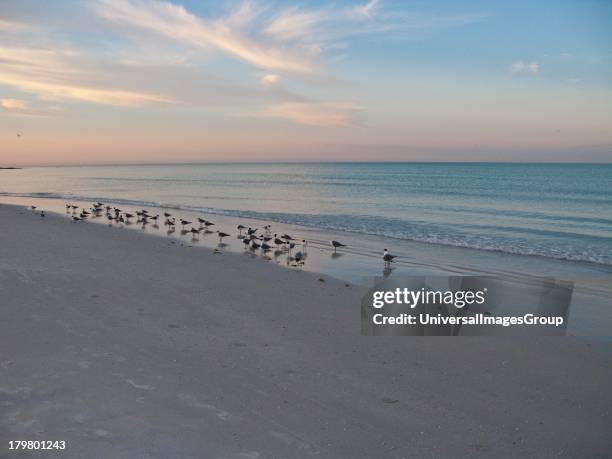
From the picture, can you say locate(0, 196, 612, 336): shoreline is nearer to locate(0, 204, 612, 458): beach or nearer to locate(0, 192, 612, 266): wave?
locate(0, 192, 612, 266): wave

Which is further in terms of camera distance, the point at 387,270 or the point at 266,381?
the point at 387,270

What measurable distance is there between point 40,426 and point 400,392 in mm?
4172

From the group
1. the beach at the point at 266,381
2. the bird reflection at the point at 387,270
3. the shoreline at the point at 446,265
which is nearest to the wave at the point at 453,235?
the shoreline at the point at 446,265

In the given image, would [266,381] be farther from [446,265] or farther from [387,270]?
[446,265]

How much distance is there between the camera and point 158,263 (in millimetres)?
14125

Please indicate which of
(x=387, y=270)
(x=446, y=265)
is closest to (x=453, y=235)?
(x=446, y=265)

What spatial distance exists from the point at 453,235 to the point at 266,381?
19.1 m

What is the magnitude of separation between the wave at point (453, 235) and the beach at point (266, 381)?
11178 mm

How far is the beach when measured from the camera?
4.91 m

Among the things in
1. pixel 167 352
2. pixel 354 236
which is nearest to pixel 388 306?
pixel 167 352

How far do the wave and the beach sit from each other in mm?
11178

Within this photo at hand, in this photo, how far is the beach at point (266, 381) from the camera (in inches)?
193

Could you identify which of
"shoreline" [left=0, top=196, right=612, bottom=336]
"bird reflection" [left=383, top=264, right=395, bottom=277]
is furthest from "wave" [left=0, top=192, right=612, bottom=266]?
"bird reflection" [left=383, top=264, right=395, bottom=277]

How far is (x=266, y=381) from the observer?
6.27 metres
